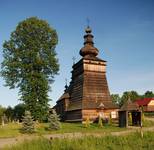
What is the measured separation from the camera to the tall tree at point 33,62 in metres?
37.2

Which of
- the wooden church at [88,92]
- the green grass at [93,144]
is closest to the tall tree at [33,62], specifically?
the wooden church at [88,92]

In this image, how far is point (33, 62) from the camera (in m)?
38.4

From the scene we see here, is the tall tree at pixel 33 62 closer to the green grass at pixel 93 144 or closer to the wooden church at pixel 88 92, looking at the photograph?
the wooden church at pixel 88 92

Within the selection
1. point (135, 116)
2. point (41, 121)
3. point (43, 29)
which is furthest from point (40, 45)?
point (135, 116)

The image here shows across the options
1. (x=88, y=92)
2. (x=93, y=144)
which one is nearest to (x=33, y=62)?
(x=88, y=92)

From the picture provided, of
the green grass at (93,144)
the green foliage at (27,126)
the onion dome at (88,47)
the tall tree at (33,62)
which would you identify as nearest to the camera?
the green grass at (93,144)

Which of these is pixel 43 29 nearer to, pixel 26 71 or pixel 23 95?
Result: pixel 26 71

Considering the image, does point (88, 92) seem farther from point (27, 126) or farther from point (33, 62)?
point (27, 126)

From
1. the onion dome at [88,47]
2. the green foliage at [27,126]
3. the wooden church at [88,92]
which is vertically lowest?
the green foliage at [27,126]

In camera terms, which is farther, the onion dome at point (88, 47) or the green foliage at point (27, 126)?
the onion dome at point (88, 47)

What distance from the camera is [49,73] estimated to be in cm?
4028

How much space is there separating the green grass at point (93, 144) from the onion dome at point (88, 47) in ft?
106

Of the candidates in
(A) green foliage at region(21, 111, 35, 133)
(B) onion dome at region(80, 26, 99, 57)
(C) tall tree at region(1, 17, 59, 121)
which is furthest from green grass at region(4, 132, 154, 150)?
(B) onion dome at region(80, 26, 99, 57)

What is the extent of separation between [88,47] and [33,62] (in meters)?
12.9
